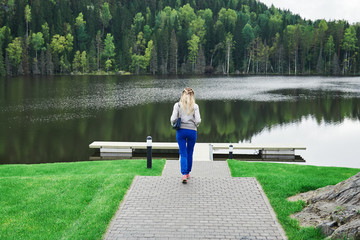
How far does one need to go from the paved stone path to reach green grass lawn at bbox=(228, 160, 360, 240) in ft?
0.64

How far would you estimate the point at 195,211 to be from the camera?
7.38 m

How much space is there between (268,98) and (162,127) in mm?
22861

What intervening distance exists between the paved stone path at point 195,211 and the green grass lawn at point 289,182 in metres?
0.19

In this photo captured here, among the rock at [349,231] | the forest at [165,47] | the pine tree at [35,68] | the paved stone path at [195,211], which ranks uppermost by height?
the forest at [165,47]

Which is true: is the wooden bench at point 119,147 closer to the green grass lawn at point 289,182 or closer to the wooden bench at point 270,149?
the wooden bench at point 270,149

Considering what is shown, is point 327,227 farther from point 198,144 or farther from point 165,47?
point 165,47

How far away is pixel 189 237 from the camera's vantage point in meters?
6.24

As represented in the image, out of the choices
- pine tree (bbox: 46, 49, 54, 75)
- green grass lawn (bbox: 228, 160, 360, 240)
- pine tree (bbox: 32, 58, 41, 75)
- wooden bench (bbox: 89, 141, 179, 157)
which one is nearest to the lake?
wooden bench (bbox: 89, 141, 179, 157)

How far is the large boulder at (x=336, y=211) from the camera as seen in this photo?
18.7 feet

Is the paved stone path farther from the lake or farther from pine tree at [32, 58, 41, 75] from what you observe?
pine tree at [32, 58, 41, 75]

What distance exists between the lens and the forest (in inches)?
4316

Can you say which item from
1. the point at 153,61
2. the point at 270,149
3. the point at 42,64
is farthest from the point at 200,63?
the point at 270,149

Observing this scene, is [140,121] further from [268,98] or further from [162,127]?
[268,98]

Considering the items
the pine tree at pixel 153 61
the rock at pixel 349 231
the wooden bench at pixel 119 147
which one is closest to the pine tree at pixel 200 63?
the pine tree at pixel 153 61
